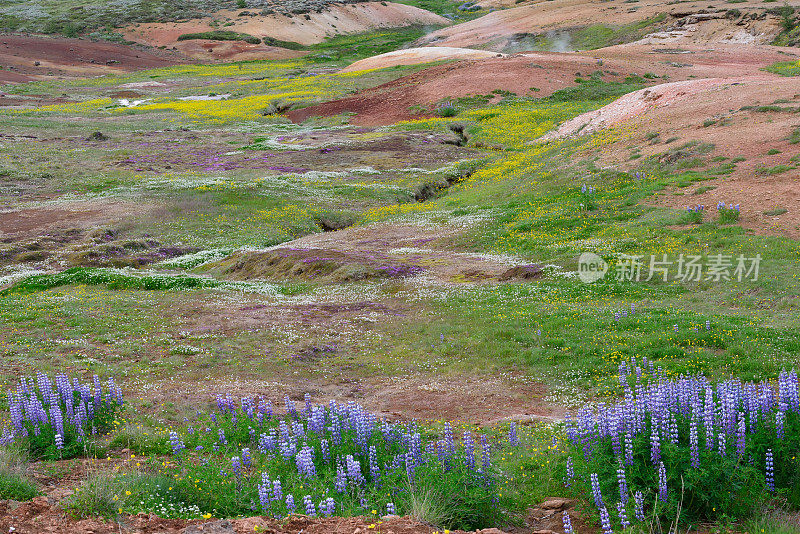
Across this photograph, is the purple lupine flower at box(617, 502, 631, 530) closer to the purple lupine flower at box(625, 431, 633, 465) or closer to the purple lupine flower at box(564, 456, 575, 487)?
the purple lupine flower at box(625, 431, 633, 465)

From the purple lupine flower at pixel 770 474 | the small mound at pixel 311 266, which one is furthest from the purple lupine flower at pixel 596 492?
the small mound at pixel 311 266

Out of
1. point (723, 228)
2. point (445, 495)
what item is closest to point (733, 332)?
point (723, 228)

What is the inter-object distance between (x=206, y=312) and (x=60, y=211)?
19.1 metres

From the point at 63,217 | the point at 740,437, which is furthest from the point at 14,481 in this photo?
the point at 63,217

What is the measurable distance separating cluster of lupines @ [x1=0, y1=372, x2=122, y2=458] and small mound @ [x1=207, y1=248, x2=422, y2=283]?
11.8 metres

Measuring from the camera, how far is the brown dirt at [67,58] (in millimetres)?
104125

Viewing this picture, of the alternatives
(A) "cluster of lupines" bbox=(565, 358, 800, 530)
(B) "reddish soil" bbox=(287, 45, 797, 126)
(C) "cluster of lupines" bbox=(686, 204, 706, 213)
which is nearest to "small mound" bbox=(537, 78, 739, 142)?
(C) "cluster of lupines" bbox=(686, 204, 706, 213)

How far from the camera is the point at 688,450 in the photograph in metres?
7.20

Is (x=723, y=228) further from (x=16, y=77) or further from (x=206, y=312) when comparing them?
(x=16, y=77)

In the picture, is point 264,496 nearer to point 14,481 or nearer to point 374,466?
point 374,466

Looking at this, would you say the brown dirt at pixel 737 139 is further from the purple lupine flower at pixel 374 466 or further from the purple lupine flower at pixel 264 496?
the purple lupine flower at pixel 264 496

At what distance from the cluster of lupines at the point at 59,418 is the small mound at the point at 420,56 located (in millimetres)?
70873

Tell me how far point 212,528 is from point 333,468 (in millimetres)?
2109

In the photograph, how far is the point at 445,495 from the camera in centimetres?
708
